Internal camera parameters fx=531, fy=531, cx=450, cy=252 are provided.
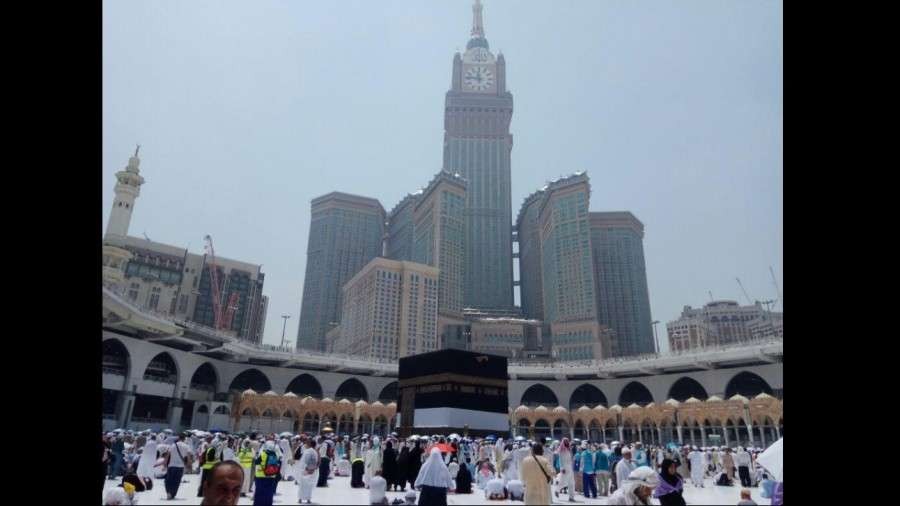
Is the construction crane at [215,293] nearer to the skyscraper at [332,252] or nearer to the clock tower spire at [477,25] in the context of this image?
the skyscraper at [332,252]

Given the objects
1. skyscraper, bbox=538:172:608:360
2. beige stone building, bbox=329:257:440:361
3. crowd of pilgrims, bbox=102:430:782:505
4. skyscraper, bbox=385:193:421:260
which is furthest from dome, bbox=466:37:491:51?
crowd of pilgrims, bbox=102:430:782:505

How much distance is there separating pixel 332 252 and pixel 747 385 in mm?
75828

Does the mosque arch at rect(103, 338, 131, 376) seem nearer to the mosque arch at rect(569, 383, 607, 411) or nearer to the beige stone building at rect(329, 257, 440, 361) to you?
the mosque arch at rect(569, 383, 607, 411)

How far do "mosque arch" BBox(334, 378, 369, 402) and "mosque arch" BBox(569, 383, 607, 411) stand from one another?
17591 millimetres

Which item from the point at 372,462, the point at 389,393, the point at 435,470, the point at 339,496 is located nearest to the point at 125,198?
the point at 389,393

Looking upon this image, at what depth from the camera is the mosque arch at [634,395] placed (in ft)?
139

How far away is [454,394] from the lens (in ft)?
85.3

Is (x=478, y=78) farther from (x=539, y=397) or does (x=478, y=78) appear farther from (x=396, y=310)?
(x=539, y=397)

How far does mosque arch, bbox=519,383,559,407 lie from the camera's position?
1848 inches
